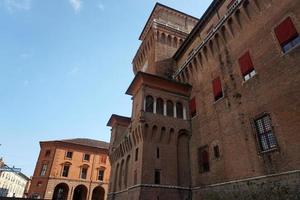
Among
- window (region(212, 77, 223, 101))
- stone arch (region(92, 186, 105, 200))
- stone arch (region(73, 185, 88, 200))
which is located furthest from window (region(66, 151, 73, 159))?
window (region(212, 77, 223, 101))

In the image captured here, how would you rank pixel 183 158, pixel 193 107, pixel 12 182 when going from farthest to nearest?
pixel 12 182
pixel 193 107
pixel 183 158

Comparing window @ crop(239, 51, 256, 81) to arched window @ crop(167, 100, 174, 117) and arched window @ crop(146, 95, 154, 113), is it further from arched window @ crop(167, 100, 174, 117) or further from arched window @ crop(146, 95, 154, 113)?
arched window @ crop(146, 95, 154, 113)

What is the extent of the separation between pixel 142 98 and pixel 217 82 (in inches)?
246

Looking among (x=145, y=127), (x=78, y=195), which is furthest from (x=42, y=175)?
(x=145, y=127)

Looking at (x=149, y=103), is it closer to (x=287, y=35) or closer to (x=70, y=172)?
(x=287, y=35)

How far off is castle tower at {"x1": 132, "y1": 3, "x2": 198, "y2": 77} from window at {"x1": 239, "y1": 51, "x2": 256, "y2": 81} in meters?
10.6

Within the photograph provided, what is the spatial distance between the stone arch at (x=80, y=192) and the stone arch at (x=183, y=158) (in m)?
30.8

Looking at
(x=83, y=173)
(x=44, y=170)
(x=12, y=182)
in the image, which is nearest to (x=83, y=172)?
(x=83, y=173)

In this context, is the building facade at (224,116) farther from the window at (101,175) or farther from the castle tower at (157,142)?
the window at (101,175)

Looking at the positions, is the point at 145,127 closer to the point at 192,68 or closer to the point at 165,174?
the point at 165,174

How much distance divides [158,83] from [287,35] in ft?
34.9

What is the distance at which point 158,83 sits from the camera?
19.8 meters

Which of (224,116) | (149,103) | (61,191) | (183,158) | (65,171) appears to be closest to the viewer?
(224,116)

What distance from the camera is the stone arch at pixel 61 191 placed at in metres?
40.7
